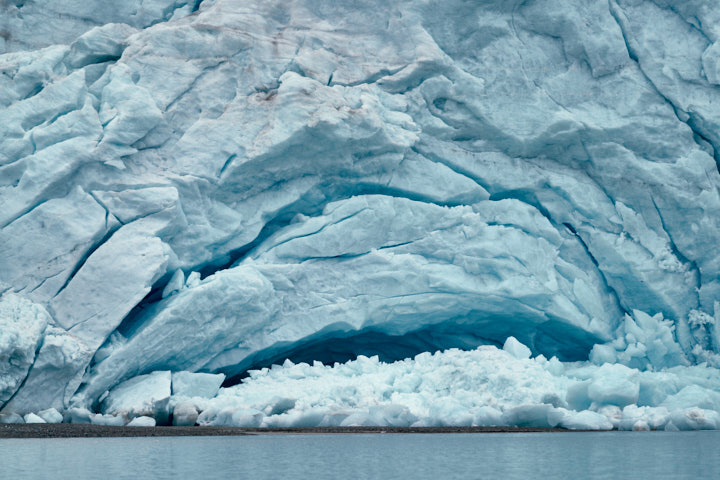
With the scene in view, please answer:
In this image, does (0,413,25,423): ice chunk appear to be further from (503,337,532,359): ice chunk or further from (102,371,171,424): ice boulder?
(503,337,532,359): ice chunk

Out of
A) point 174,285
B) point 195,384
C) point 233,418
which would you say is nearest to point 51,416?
point 195,384

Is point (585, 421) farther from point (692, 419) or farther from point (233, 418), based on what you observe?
point (233, 418)

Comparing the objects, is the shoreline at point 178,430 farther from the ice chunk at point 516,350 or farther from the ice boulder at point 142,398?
the ice chunk at point 516,350

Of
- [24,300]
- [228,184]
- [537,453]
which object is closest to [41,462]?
[537,453]

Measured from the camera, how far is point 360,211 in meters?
13.5

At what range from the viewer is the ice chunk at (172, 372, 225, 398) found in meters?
11.9

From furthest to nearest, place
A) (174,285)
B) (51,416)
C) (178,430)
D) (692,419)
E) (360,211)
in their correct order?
(360,211) → (174,285) → (692,419) → (51,416) → (178,430)

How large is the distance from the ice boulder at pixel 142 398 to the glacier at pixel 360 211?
44mm

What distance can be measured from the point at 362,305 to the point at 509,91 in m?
4.72

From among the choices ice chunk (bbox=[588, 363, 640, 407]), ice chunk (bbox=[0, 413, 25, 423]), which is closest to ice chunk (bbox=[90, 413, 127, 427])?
ice chunk (bbox=[0, 413, 25, 423])

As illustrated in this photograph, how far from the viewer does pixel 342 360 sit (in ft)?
53.9

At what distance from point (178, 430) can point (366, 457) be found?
13.2ft

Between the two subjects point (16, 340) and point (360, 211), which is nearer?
point (16, 340)

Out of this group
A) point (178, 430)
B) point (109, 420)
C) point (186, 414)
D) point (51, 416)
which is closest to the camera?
point (178, 430)
